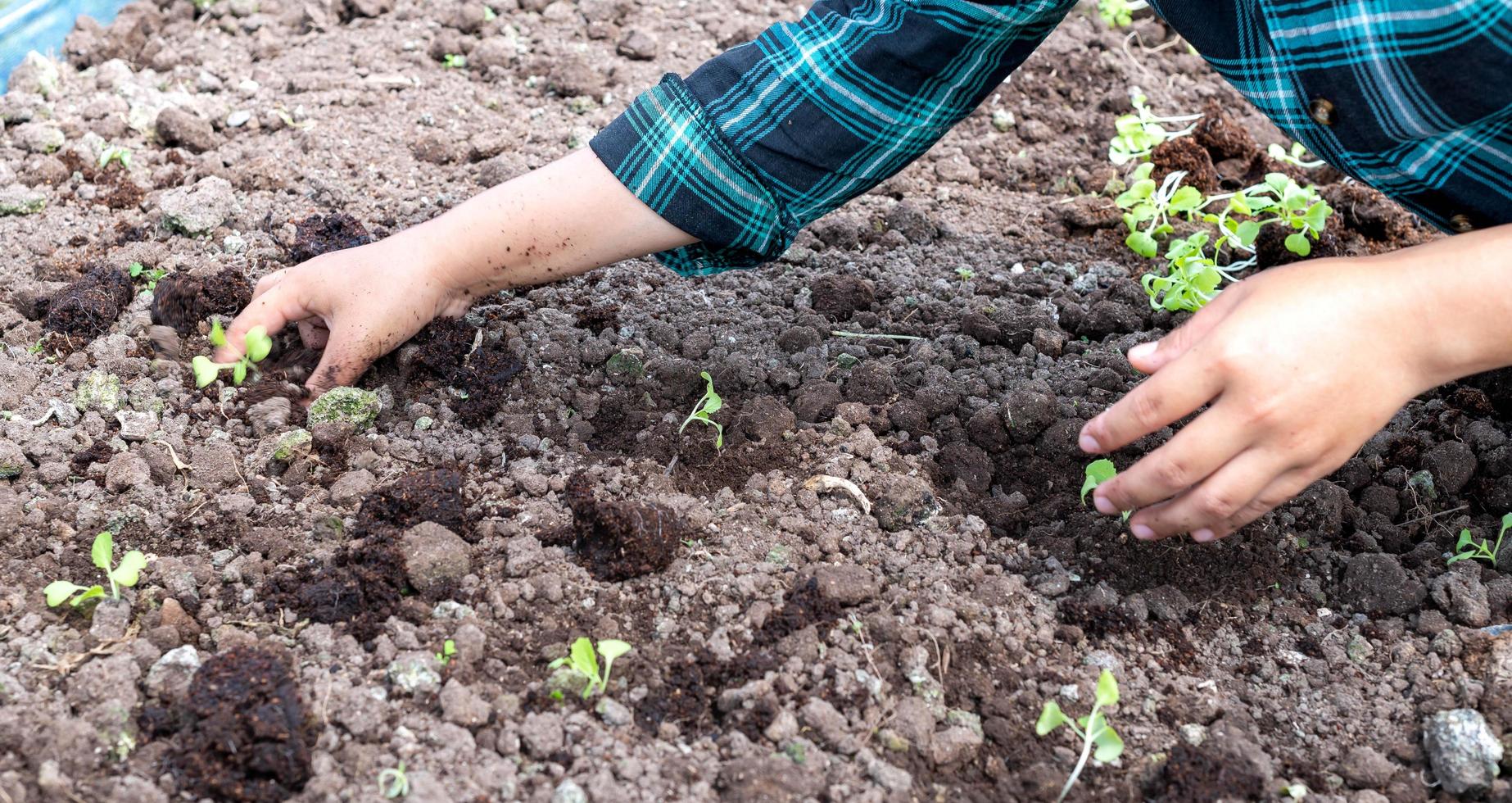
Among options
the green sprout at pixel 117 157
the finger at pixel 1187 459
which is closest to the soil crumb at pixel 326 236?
the green sprout at pixel 117 157

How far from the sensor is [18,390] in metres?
1.95

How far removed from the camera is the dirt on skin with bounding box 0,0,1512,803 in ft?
4.63

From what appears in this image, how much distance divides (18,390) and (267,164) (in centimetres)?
81

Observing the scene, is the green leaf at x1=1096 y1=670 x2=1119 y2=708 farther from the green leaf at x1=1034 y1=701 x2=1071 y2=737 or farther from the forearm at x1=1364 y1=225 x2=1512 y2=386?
the forearm at x1=1364 y1=225 x2=1512 y2=386

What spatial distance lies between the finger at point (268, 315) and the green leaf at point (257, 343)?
2 cm

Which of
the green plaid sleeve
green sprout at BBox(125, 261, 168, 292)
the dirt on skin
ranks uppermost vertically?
the green plaid sleeve

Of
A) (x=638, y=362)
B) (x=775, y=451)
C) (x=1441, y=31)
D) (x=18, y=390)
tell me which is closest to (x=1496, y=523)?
(x=1441, y=31)

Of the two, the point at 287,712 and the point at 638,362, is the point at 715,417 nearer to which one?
the point at 638,362

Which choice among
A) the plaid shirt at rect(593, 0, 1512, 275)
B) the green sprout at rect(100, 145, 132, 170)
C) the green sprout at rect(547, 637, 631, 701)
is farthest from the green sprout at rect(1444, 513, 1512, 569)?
the green sprout at rect(100, 145, 132, 170)

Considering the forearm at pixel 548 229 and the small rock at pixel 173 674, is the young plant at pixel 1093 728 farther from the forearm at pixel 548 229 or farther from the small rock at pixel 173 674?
the small rock at pixel 173 674

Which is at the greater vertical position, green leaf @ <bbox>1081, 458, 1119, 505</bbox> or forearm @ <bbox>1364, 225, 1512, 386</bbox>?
forearm @ <bbox>1364, 225, 1512, 386</bbox>

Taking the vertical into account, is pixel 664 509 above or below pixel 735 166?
below

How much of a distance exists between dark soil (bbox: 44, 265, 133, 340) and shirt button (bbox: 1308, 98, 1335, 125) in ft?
6.57

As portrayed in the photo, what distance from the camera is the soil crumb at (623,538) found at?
163 cm
